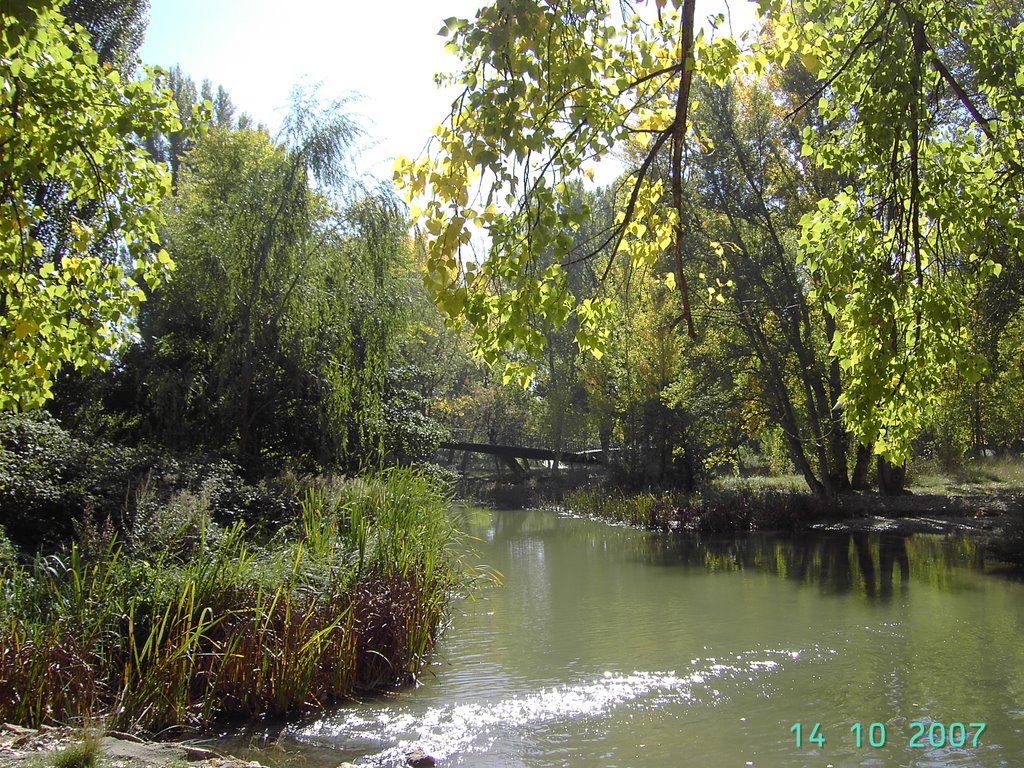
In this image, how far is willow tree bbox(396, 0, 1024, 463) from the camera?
9.10 ft

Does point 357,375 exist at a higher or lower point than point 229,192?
lower

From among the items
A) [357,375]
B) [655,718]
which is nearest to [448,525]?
[655,718]

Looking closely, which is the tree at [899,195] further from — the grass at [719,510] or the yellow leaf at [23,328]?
the grass at [719,510]

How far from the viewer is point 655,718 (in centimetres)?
604

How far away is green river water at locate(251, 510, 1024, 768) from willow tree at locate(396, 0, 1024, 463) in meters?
2.42

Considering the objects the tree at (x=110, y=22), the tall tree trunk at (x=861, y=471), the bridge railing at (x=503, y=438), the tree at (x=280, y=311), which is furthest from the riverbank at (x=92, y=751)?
the bridge railing at (x=503, y=438)

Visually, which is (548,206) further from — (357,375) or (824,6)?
(357,375)

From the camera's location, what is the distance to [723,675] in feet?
23.0

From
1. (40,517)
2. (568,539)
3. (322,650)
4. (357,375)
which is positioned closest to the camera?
(322,650)

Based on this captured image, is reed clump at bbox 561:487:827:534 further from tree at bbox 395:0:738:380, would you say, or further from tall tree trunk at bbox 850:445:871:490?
tree at bbox 395:0:738:380

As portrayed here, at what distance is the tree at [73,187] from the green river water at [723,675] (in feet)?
10.4

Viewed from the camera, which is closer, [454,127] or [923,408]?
[454,127]

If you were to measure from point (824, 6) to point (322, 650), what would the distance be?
538 centimetres

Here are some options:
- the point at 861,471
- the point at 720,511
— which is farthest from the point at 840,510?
the point at 861,471
